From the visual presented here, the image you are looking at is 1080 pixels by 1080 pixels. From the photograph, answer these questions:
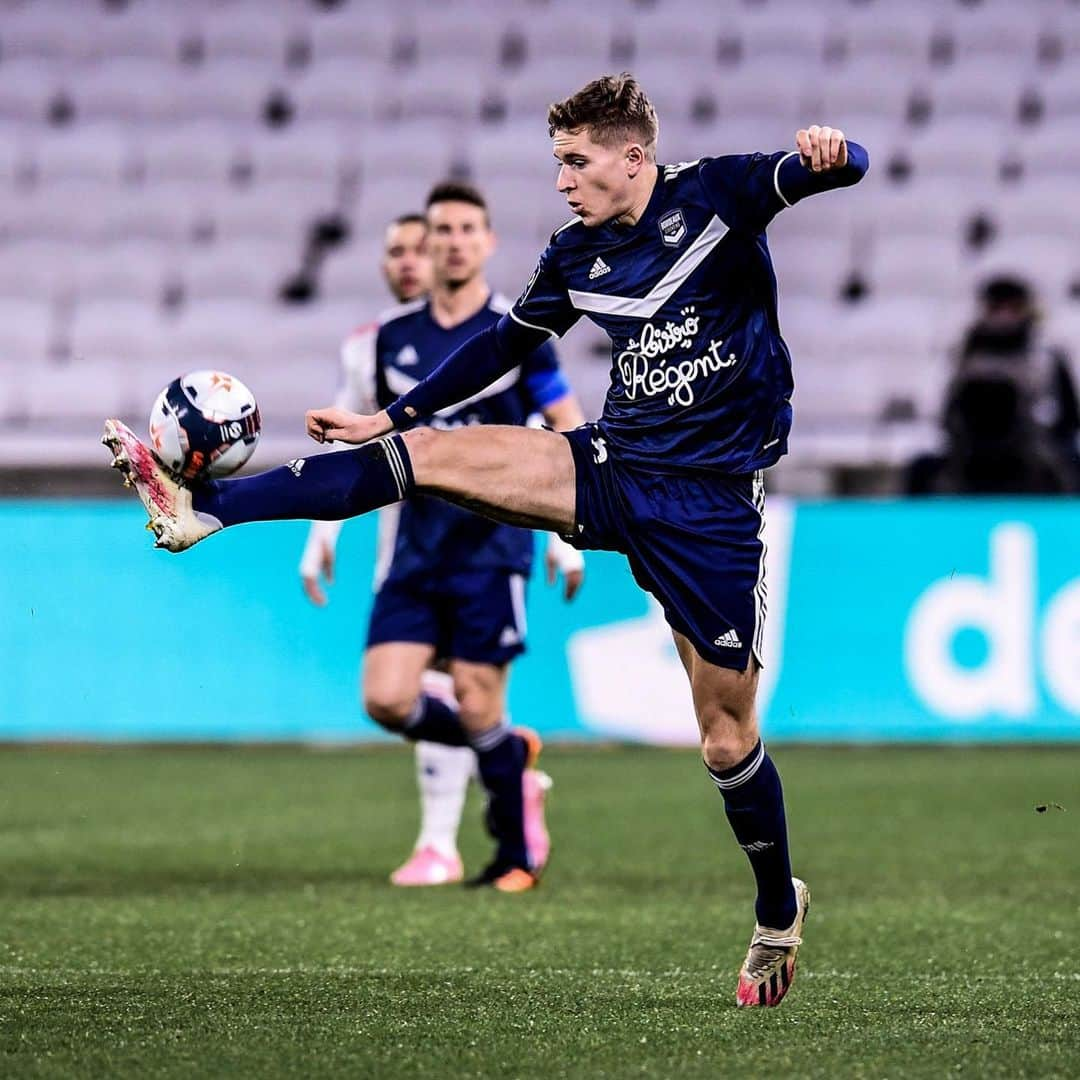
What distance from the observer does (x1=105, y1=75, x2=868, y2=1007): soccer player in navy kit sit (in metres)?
4.28

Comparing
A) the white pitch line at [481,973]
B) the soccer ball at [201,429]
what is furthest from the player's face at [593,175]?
the white pitch line at [481,973]

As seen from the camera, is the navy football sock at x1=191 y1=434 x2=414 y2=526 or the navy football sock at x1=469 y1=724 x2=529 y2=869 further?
the navy football sock at x1=469 y1=724 x2=529 y2=869

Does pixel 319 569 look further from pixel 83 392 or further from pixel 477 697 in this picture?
pixel 83 392

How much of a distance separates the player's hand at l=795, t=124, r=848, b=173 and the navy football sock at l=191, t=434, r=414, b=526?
1010 mm

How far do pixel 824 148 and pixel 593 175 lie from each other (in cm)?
63

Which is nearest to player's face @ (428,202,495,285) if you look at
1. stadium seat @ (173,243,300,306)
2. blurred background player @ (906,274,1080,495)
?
blurred background player @ (906,274,1080,495)

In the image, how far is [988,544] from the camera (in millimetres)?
10094

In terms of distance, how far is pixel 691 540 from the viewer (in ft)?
14.2

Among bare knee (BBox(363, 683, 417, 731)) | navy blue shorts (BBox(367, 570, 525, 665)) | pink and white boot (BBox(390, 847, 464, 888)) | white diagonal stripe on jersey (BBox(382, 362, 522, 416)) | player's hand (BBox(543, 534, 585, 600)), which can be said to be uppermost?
white diagonal stripe on jersey (BBox(382, 362, 522, 416))

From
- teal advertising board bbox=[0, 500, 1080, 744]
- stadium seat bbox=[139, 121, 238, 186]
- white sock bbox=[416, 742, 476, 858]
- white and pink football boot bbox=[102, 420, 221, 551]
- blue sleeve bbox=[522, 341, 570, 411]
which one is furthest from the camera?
stadium seat bbox=[139, 121, 238, 186]

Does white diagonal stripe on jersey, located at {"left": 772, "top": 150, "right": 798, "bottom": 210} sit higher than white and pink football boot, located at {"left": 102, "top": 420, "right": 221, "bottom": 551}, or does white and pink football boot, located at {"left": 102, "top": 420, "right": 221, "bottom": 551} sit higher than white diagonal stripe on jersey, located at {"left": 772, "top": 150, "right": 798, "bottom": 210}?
white diagonal stripe on jersey, located at {"left": 772, "top": 150, "right": 798, "bottom": 210}

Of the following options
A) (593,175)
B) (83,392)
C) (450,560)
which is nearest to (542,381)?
(450,560)

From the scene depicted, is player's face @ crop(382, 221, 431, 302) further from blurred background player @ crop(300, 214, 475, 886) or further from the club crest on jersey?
the club crest on jersey

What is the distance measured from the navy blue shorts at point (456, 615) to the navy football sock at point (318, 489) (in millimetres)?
2317
